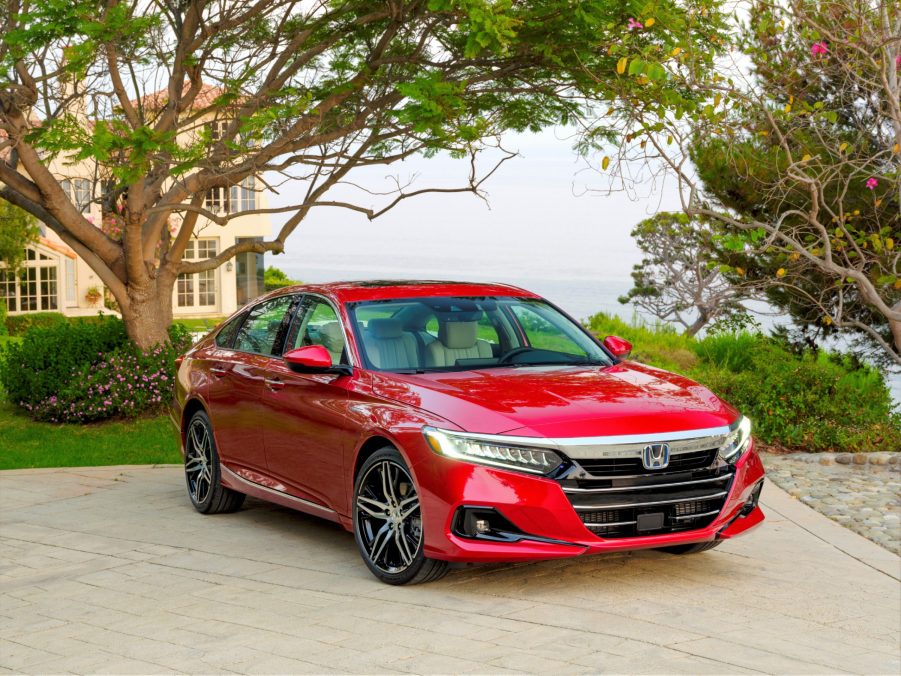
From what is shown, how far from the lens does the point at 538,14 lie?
13.4 m

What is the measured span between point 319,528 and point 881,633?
13.2 feet

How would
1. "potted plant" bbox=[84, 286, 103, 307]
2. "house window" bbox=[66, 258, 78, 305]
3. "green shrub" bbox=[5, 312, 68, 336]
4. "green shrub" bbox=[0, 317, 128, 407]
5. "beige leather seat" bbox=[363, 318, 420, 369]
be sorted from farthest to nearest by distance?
1. "potted plant" bbox=[84, 286, 103, 307]
2. "house window" bbox=[66, 258, 78, 305]
3. "green shrub" bbox=[5, 312, 68, 336]
4. "green shrub" bbox=[0, 317, 128, 407]
5. "beige leather seat" bbox=[363, 318, 420, 369]

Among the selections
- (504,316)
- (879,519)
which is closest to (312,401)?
(504,316)

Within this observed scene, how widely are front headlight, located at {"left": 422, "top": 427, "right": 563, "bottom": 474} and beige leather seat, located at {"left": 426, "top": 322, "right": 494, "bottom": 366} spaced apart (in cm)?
125

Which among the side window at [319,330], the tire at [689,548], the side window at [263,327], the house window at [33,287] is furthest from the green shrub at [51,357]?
the house window at [33,287]

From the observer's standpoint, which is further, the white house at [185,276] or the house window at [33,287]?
the white house at [185,276]

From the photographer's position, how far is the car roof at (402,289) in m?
8.12

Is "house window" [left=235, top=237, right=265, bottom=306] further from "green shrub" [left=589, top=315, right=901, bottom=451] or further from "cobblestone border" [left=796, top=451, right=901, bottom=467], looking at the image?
"cobblestone border" [left=796, top=451, right=901, bottom=467]

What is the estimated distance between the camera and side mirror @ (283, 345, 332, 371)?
7.49 m

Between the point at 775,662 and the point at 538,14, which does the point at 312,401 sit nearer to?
the point at 775,662

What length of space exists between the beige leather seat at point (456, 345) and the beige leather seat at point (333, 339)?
558 mm

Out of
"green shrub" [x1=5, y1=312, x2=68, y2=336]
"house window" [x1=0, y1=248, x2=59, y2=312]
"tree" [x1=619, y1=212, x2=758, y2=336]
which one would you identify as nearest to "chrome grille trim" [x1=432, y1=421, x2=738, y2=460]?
"tree" [x1=619, y1=212, x2=758, y2=336]

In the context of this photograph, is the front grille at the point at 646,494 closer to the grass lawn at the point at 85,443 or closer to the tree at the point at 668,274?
the grass lawn at the point at 85,443

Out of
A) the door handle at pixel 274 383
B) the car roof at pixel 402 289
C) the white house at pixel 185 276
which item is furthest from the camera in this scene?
the white house at pixel 185 276
